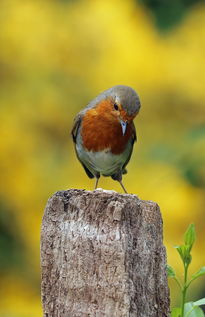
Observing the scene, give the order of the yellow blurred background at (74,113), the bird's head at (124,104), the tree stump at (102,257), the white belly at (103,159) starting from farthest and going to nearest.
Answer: the yellow blurred background at (74,113), the white belly at (103,159), the bird's head at (124,104), the tree stump at (102,257)

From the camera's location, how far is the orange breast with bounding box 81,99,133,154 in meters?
3.84

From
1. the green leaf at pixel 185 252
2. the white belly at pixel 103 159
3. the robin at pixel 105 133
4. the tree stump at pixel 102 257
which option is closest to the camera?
the tree stump at pixel 102 257

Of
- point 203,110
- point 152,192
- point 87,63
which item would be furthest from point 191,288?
point 87,63

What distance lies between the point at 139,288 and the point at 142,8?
4.51m

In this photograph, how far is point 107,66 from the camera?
5.63 m

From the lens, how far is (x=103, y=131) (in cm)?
388

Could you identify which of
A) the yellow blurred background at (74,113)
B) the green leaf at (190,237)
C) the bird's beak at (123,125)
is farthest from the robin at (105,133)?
the green leaf at (190,237)

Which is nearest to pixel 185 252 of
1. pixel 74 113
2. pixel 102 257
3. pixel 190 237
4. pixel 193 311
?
pixel 190 237

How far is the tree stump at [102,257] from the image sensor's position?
184 centimetres

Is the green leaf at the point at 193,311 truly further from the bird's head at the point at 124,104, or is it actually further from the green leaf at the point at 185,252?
the bird's head at the point at 124,104

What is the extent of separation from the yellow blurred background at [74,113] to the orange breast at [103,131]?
1.22m

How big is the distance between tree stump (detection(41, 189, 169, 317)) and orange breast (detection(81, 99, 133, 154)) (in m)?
1.87

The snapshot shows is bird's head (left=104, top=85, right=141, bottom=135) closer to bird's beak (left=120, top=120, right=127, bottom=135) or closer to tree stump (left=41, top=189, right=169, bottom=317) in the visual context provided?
bird's beak (left=120, top=120, right=127, bottom=135)

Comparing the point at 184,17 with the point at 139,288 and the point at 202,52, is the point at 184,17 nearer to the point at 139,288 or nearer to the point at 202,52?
the point at 202,52
